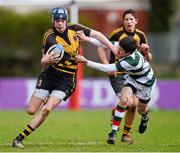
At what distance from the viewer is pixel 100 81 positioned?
2717cm

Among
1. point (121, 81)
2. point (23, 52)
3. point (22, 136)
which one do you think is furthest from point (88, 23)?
point (22, 136)

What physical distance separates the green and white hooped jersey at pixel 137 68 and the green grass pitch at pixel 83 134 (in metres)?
1.12

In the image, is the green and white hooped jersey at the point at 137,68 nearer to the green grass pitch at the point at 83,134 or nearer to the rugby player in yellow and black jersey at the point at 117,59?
the rugby player in yellow and black jersey at the point at 117,59

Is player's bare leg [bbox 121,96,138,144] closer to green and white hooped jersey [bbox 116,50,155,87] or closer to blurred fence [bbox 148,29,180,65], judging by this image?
green and white hooped jersey [bbox 116,50,155,87]

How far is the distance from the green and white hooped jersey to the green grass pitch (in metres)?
1.12

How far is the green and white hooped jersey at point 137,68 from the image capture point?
42.9ft

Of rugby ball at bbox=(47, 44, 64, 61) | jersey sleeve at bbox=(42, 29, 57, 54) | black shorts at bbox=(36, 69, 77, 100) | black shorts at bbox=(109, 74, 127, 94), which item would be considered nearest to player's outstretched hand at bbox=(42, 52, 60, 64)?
rugby ball at bbox=(47, 44, 64, 61)

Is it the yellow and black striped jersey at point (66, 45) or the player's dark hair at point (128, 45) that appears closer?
the player's dark hair at point (128, 45)

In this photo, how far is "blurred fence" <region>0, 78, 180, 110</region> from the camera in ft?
88.5

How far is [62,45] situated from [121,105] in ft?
4.91

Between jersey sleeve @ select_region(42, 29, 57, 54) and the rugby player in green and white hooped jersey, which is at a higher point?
jersey sleeve @ select_region(42, 29, 57, 54)

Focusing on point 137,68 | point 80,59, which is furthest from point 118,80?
point 80,59

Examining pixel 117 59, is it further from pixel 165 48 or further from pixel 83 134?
pixel 165 48

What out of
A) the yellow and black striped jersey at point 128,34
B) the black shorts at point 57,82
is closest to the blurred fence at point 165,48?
the yellow and black striped jersey at point 128,34
